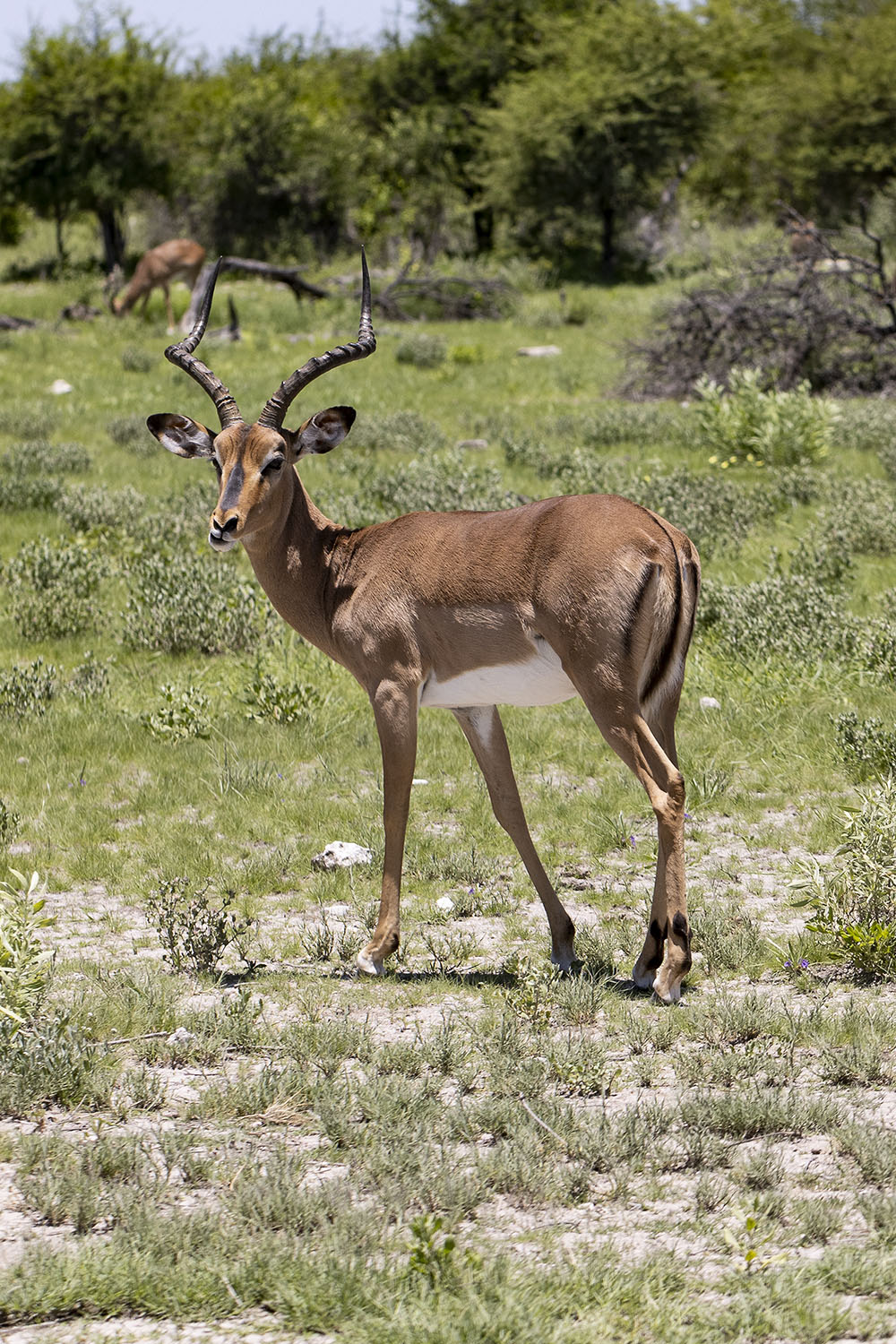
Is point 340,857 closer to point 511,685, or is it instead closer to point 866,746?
point 511,685

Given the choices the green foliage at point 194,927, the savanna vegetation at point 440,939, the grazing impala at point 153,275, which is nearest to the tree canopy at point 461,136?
the grazing impala at point 153,275

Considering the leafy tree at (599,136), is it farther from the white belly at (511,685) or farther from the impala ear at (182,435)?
the white belly at (511,685)

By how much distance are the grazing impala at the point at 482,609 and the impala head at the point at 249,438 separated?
0.4 inches

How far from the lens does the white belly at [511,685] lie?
586 centimetres

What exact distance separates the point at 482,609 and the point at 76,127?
37319mm

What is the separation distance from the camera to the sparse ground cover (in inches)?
141

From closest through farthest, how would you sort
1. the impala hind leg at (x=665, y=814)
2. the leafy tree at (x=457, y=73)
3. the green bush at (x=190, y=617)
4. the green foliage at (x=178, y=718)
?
the impala hind leg at (x=665, y=814) → the green foliage at (x=178, y=718) → the green bush at (x=190, y=617) → the leafy tree at (x=457, y=73)

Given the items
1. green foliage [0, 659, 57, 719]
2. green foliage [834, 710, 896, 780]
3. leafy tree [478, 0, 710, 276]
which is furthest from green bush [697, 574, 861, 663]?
leafy tree [478, 0, 710, 276]

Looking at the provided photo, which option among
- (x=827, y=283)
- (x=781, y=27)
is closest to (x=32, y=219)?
(x=781, y=27)

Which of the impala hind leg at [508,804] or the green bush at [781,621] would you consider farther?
the green bush at [781,621]

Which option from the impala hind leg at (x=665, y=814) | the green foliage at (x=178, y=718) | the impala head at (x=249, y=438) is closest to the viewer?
the impala hind leg at (x=665, y=814)

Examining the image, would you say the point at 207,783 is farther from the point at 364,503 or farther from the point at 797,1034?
the point at 364,503

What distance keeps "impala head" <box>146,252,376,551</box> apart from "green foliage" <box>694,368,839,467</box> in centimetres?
1004

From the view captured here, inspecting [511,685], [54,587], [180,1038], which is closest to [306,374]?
[511,685]
